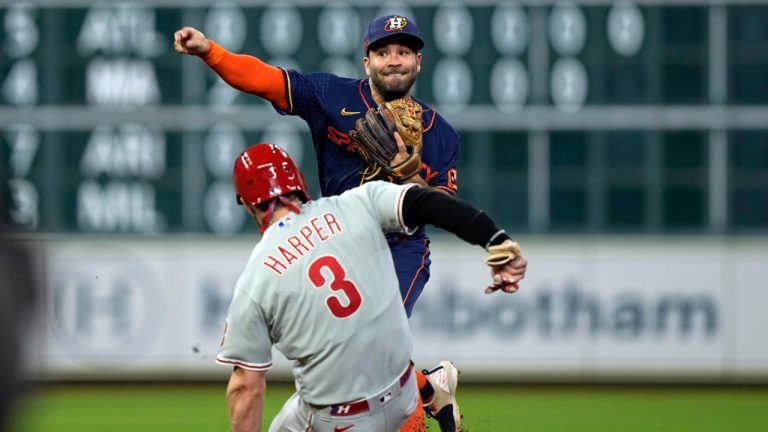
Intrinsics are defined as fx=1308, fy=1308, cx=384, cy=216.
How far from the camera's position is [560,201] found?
39.3 feet

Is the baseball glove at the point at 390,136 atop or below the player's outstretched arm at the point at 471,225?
atop

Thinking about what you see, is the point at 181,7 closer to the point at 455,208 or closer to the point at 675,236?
the point at 675,236

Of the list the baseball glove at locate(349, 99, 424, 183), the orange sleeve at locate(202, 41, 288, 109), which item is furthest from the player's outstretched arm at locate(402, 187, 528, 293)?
the orange sleeve at locate(202, 41, 288, 109)

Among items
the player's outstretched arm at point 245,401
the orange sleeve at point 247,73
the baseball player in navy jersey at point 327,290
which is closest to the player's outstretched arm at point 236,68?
the orange sleeve at point 247,73

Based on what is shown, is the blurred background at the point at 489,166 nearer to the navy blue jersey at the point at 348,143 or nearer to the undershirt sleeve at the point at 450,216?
the navy blue jersey at the point at 348,143

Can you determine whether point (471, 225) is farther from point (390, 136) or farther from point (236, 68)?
point (236, 68)

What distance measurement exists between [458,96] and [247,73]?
6.95 meters

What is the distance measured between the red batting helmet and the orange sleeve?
868 mm

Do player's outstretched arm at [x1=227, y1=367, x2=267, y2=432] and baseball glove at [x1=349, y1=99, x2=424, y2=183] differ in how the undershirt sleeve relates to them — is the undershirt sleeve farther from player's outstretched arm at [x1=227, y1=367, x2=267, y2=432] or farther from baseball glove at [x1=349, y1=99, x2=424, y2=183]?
baseball glove at [x1=349, y1=99, x2=424, y2=183]

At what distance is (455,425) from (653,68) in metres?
6.92

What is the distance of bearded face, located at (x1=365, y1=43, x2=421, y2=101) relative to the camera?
4.95 m

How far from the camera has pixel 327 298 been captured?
12.6ft

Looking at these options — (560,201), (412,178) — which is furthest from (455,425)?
(560,201)

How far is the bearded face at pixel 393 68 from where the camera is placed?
495cm
